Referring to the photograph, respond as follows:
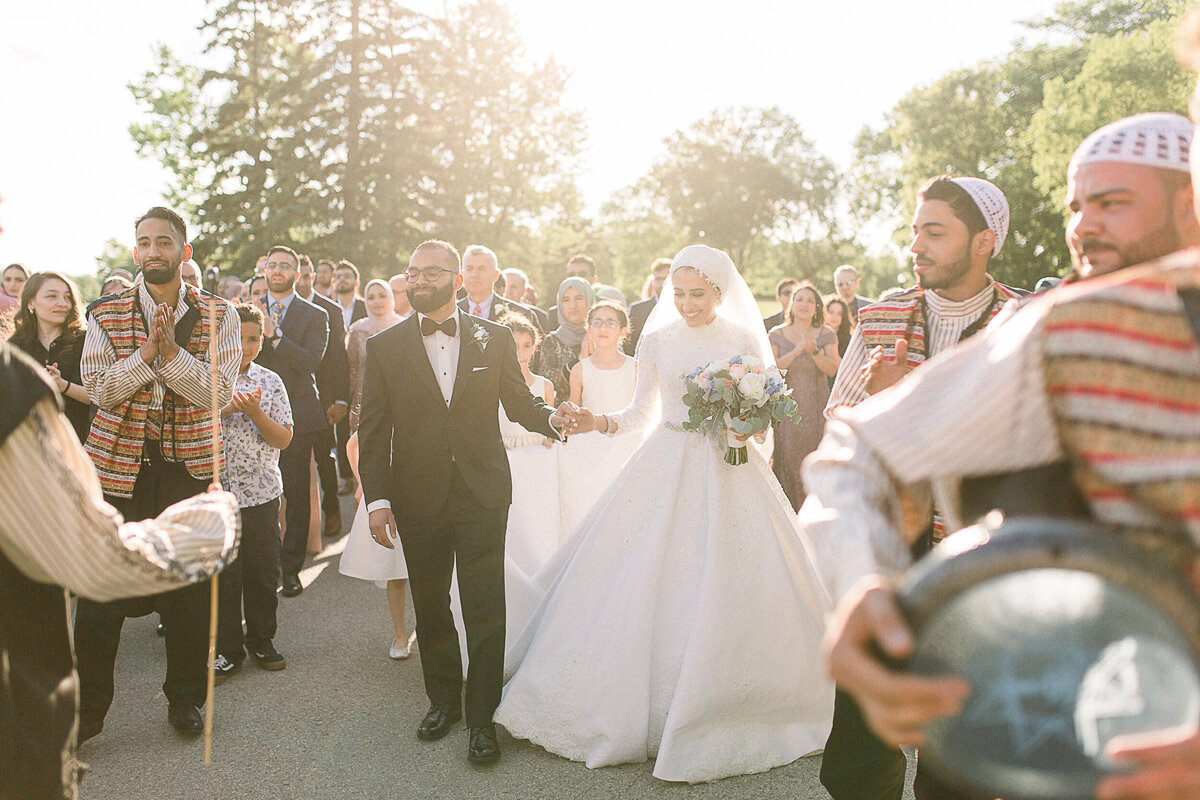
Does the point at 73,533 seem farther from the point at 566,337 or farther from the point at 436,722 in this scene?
the point at 566,337

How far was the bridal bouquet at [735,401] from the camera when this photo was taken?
486cm

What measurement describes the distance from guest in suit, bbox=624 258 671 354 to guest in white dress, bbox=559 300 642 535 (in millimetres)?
1862

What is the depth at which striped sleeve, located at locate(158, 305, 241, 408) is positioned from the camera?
Result: 466 centimetres

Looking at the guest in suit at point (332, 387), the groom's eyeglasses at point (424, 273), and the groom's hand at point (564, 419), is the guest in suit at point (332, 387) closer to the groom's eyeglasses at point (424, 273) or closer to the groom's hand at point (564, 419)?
the groom's eyeglasses at point (424, 273)

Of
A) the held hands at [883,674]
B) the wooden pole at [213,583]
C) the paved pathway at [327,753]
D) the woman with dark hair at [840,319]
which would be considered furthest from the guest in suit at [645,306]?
the held hands at [883,674]

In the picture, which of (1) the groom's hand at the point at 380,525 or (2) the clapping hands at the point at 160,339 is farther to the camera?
(1) the groom's hand at the point at 380,525

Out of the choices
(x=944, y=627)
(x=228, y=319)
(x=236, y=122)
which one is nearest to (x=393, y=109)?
(x=236, y=122)

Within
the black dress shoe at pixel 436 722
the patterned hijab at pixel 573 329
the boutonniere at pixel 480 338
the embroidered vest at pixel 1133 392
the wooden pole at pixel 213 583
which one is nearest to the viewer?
the embroidered vest at pixel 1133 392

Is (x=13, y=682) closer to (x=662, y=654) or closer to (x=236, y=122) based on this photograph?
(x=662, y=654)

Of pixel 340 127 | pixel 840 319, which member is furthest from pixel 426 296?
pixel 340 127

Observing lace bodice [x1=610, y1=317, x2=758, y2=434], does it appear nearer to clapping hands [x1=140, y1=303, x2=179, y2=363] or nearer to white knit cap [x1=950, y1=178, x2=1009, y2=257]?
white knit cap [x1=950, y1=178, x2=1009, y2=257]

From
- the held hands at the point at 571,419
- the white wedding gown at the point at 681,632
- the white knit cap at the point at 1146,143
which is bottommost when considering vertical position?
the white wedding gown at the point at 681,632

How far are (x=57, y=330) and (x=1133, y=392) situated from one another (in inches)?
276

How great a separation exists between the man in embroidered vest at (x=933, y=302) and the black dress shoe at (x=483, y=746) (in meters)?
1.94
